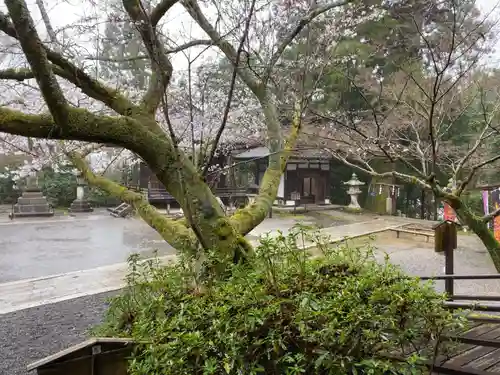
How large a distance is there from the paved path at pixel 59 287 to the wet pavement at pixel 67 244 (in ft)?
1.90

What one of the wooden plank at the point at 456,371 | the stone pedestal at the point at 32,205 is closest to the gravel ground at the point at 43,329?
the wooden plank at the point at 456,371

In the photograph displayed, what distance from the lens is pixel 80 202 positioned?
17.3m

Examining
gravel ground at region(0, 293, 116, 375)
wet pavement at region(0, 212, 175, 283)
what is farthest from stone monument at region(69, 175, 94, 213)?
gravel ground at region(0, 293, 116, 375)

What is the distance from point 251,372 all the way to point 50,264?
8.43 metres

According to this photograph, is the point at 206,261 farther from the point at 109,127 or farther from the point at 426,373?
the point at 426,373

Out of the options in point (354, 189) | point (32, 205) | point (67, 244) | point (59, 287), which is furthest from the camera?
point (354, 189)

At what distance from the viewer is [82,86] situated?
339 cm

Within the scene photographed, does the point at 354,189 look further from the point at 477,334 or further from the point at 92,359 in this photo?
the point at 92,359

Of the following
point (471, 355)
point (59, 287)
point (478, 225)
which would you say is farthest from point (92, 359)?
point (59, 287)

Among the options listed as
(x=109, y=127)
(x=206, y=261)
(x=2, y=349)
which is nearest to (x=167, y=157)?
(x=109, y=127)

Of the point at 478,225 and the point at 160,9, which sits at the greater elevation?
the point at 160,9

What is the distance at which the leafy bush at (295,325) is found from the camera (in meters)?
1.68

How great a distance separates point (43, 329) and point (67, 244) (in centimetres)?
621

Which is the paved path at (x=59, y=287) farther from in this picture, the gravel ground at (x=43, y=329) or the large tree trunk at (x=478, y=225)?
the large tree trunk at (x=478, y=225)
